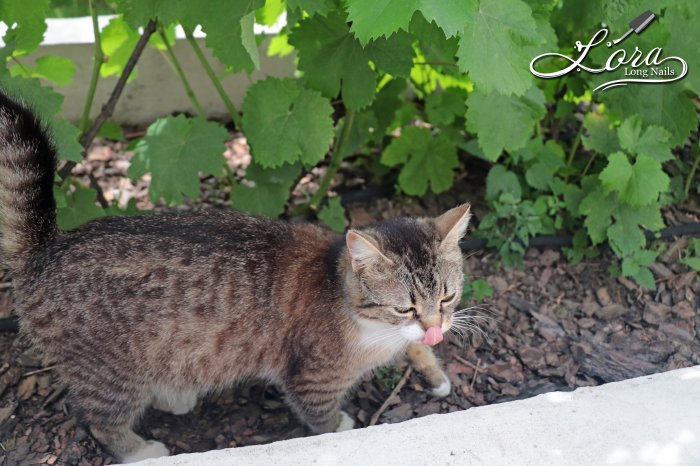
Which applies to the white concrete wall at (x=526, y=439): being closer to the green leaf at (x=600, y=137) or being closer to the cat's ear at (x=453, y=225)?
the cat's ear at (x=453, y=225)

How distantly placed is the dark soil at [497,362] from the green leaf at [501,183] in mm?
407

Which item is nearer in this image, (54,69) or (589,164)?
(54,69)

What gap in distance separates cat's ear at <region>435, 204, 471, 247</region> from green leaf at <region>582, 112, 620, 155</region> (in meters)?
1.28

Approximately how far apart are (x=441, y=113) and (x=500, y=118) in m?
0.82

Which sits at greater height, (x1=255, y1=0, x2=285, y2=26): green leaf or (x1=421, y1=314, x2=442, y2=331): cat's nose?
(x1=255, y1=0, x2=285, y2=26): green leaf

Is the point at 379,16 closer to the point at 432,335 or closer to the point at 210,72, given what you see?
the point at 432,335

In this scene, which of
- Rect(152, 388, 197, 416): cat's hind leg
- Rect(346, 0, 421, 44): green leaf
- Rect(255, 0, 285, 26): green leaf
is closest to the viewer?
Rect(346, 0, 421, 44): green leaf

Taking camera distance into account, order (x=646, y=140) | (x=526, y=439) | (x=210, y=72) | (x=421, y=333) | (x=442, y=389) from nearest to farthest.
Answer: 1. (x=526, y=439)
2. (x=421, y=333)
3. (x=442, y=389)
4. (x=646, y=140)
5. (x=210, y=72)

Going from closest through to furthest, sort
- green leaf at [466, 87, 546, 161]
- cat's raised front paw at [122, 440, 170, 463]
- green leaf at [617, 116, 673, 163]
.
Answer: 1. cat's raised front paw at [122, 440, 170, 463]
2. green leaf at [466, 87, 546, 161]
3. green leaf at [617, 116, 673, 163]

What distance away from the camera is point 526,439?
A: 2805 millimetres

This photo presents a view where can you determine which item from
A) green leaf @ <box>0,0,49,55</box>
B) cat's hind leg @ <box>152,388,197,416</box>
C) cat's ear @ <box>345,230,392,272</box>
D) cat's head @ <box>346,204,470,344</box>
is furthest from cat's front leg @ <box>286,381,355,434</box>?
green leaf @ <box>0,0,49,55</box>

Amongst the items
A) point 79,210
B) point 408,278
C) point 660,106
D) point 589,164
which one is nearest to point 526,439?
point 408,278

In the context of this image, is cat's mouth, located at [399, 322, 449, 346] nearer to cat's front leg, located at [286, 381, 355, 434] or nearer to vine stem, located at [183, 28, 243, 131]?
cat's front leg, located at [286, 381, 355, 434]

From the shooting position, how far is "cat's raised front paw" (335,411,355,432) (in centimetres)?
367
